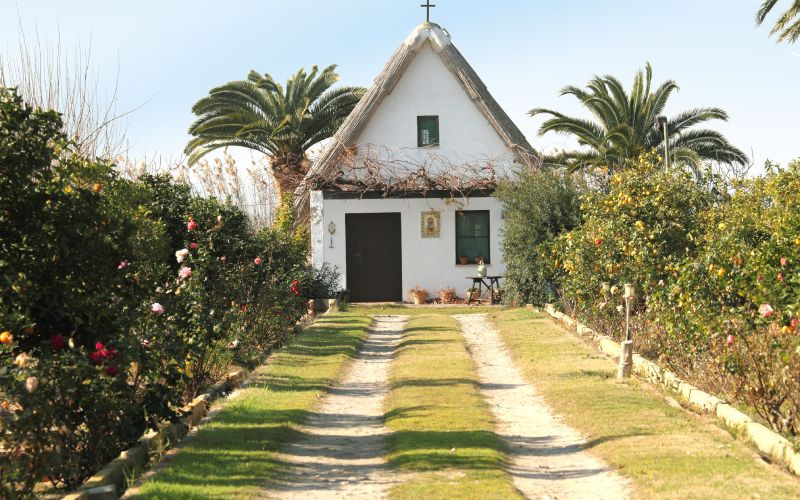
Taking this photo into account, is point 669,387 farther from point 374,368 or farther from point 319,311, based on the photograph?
point 319,311

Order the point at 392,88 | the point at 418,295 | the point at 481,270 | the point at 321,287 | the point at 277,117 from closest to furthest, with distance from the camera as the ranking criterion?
the point at 321,287
the point at 481,270
the point at 418,295
the point at 392,88
the point at 277,117

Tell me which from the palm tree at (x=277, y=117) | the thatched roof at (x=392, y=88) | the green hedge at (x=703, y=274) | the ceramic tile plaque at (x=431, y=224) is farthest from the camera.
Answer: the palm tree at (x=277, y=117)

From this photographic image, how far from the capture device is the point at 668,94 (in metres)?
27.5

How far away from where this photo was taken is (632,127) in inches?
1067

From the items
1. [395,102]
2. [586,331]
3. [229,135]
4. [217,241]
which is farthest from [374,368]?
[229,135]

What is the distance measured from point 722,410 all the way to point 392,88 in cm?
1667

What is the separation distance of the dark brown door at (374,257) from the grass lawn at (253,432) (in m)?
9.45

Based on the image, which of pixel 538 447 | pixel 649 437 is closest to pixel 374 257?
pixel 538 447

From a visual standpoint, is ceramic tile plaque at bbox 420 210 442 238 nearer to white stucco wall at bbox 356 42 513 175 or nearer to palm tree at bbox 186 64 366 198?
white stucco wall at bbox 356 42 513 175

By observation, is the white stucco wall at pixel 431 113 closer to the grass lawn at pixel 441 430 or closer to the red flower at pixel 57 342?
the grass lawn at pixel 441 430

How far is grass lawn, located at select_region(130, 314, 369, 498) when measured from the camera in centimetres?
725

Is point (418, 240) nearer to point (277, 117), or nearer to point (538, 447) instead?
point (277, 117)

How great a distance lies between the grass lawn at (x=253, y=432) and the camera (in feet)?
23.8

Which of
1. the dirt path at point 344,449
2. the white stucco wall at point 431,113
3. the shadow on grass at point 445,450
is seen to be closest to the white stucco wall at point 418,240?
the white stucco wall at point 431,113
